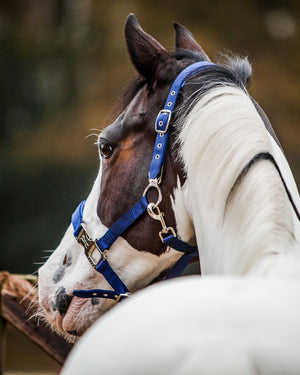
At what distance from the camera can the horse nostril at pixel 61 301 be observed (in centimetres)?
126

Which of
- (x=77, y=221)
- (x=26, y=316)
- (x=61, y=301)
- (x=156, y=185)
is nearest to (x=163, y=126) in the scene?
(x=156, y=185)

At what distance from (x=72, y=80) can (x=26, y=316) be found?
122 inches

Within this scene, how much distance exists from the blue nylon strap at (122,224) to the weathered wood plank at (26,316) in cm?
53

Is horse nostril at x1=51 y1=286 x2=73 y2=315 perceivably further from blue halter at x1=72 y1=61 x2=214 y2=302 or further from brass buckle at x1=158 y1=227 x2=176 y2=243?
brass buckle at x1=158 y1=227 x2=176 y2=243

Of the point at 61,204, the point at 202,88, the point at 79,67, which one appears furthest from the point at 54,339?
the point at 79,67

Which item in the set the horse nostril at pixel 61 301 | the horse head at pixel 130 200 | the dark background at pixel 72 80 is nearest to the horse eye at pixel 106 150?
the horse head at pixel 130 200

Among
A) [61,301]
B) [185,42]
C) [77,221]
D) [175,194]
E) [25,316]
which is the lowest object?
[25,316]

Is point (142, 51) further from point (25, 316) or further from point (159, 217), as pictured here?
point (25, 316)

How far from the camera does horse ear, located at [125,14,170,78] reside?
3.88 ft

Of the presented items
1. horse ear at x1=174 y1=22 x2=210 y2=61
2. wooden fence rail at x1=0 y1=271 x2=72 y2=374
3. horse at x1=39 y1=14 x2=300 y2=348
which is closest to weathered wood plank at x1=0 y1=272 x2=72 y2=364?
wooden fence rail at x1=0 y1=271 x2=72 y2=374

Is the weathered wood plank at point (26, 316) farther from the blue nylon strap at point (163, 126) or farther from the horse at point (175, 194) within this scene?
the blue nylon strap at point (163, 126)

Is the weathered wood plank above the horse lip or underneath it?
underneath

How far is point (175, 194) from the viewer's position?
3.55 feet

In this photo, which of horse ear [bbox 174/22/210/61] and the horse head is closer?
the horse head
